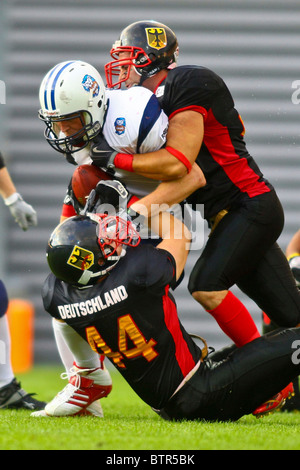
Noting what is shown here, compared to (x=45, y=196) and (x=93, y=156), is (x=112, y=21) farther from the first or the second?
(x=93, y=156)

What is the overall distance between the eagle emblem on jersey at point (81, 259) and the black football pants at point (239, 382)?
0.58 metres

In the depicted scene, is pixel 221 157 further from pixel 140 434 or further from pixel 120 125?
pixel 140 434

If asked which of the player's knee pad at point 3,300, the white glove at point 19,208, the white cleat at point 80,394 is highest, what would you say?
the white glove at point 19,208

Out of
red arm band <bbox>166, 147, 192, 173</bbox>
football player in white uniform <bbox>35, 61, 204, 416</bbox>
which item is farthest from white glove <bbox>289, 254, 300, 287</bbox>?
red arm band <bbox>166, 147, 192, 173</bbox>

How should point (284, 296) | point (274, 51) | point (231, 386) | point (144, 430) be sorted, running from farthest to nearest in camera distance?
point (274, 51)
point (284, 296)
point (231, 386)
point (144, 430)

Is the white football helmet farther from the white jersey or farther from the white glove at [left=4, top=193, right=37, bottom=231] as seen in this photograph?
the white glove at [left=4, top=193, right=37, bottom=231]

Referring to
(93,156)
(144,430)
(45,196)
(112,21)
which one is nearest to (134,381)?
(144,430)

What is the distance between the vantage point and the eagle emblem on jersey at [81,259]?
104 inches

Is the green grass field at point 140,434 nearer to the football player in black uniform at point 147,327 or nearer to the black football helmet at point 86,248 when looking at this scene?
the football player in black uniform at point 147,327

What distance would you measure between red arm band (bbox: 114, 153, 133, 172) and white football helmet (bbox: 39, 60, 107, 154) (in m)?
0.16

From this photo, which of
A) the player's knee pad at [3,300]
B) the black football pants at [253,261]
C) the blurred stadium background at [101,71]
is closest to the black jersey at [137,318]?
the black football pants at [253,261]

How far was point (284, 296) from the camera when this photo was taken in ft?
11.1

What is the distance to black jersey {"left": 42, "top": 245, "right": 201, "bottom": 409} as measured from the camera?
2.68 metres

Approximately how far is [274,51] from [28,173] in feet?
8.78
